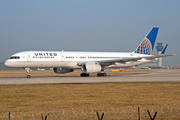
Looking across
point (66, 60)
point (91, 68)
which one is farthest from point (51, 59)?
point (91, 68)

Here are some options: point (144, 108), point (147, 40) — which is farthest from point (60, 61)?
point (144, 108)

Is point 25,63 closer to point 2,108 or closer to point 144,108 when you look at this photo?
point 2,108

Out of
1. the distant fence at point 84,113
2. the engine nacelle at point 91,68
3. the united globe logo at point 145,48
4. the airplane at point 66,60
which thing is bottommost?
the distant fence at point 84,113

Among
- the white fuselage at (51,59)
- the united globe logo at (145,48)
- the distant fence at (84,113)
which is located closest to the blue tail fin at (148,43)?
the united globe logo at (145,48)

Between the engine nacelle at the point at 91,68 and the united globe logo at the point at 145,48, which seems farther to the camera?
the united globe logo at the point at 145,48

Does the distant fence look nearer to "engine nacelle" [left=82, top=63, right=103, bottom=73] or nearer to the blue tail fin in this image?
"engine nacelle" [left=82, top=63, right=103, bottom=73]

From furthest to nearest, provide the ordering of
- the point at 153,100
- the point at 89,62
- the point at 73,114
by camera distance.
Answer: the point at 89,62 < the point at 153,100 < the point at 73,114

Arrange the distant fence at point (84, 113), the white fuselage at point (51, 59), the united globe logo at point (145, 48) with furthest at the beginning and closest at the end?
1. the united globe logo at point (145, 48)
2. the white fuselage at point (51, 59)
3. the distant fence at point (84, 113)

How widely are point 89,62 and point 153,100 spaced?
2585 cm

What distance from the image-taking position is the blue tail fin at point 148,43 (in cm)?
5059

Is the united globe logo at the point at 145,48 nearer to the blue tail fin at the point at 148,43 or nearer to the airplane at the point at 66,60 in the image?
the blue tail fin at the point at 148,43

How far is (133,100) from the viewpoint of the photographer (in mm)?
16016

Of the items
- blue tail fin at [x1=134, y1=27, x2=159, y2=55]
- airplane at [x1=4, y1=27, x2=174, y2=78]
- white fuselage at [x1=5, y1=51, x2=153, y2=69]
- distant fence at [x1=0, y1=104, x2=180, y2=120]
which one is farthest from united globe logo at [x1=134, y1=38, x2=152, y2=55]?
distant fence at [x1=0, y1=104, x2=180, y2=120]

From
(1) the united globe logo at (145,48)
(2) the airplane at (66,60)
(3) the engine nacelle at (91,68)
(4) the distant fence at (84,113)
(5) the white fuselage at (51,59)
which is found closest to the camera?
(4) the distant fence at (84,113)
